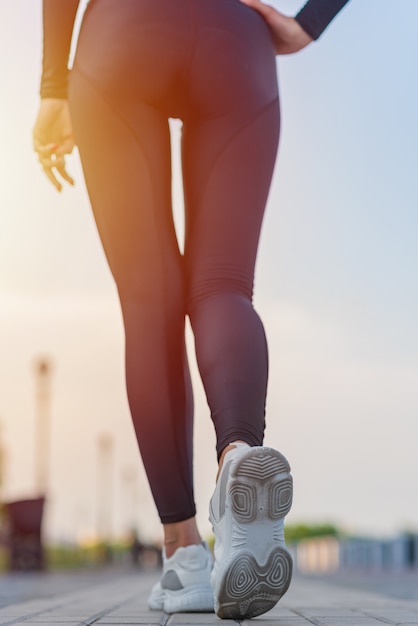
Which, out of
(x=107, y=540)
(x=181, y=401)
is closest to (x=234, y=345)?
(x=181, y=401)

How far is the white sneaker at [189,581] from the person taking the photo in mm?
2992

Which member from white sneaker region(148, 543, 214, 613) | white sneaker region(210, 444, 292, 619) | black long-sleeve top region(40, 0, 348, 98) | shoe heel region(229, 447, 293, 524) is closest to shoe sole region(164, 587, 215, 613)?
white sneaker region(148, 543, 214, 613)

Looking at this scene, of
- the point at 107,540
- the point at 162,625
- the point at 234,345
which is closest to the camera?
the point at 162,625

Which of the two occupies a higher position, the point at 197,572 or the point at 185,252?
the point at 185,252

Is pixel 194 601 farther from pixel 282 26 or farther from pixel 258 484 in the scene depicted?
pixel 282 26

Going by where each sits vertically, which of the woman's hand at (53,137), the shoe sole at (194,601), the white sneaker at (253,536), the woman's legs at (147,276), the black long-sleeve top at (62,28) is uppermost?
the black long-sleeve top at (62,28)

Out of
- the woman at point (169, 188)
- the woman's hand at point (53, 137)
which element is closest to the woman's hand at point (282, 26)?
the woman at point (169, 188)

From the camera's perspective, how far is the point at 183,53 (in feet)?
9.79

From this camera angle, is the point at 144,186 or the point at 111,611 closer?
the point at 144,186

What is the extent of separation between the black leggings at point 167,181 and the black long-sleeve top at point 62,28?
98mm

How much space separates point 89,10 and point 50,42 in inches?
6.1

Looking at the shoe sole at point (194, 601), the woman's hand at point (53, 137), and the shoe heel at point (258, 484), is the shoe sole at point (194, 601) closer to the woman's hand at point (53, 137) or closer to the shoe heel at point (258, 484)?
the shoe heel at point (258, 484)

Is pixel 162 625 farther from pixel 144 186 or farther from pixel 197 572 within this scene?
pixel 144 186

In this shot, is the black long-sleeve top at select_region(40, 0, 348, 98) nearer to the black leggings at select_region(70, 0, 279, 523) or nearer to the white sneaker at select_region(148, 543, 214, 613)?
the black leggings at select_region(70, 0, 279, 523)
